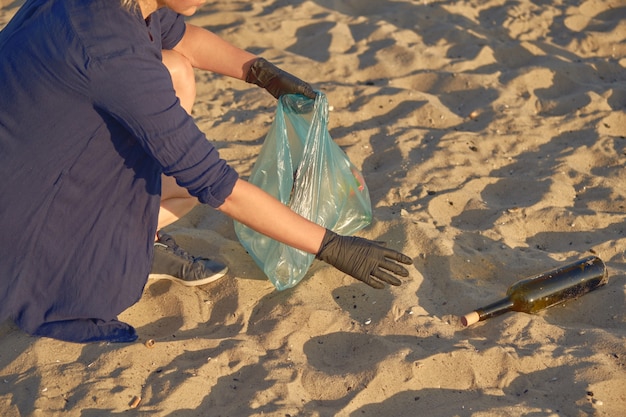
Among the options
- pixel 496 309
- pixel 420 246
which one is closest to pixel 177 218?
pixel 420 246

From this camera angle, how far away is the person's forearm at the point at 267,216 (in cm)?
205

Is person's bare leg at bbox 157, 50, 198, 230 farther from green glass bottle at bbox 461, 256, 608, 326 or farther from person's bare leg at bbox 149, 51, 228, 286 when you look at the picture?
green glass bottle at bbox 461, 256, 608, 326

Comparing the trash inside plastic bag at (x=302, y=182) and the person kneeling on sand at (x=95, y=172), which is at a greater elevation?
the person kneeling on sand at (x=95, y=172)

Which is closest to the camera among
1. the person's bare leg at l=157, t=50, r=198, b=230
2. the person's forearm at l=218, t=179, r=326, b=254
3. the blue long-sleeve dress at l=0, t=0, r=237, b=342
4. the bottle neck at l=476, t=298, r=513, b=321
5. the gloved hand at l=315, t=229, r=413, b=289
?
the blue long-sleeve dress at l=0, t=0, r=237, b=342

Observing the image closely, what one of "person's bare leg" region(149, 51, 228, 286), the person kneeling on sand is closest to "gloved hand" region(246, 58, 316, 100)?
"person's bare leg" region(149, 51, 228, 286)

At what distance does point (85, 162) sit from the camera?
6.59 feet

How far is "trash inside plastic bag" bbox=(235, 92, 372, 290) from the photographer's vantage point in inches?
99.6

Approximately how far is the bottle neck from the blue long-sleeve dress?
2.86ft

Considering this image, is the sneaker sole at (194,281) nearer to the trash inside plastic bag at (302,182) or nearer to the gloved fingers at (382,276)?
the trash inside plastic bag at (302,182)

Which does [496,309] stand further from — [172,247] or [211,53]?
[211,53]

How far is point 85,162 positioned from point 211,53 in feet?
2.62

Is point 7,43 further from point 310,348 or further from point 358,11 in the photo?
point 358,11

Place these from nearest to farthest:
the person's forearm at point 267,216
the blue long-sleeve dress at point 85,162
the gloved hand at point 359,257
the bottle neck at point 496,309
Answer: the blue long-sleeve dress at point 85,162 → the person's forearm at point 267,216 → the gloved hand at point 359,257 → the bottle neck at point 496,309

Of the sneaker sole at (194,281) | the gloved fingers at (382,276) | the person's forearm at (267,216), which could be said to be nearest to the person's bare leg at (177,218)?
the sneaker sole at (194,281)
